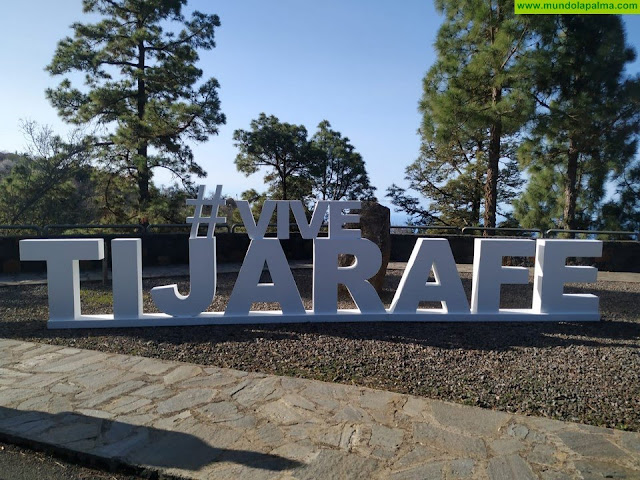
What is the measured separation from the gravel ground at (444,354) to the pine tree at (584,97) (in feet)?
18.6

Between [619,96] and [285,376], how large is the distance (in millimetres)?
10516

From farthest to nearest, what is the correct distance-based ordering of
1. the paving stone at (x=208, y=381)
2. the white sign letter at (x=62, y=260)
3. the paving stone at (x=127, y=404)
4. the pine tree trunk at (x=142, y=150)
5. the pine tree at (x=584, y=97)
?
1. the pine tree trunk at (x=142, y=150)
2. the pine tree at (x=584, y=97)
3. the white sign letter at (x=62, y=260)
4. the paving stone at (x=208, y=381)
5. the paving stone at (x=127, y=404)

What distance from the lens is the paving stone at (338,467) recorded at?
229 cm

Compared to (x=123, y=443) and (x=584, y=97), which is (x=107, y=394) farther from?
(x=584, y=97)

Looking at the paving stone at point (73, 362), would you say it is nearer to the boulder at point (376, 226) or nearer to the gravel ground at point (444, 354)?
the gravel ground at point (444, 354)

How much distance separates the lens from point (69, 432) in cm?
272

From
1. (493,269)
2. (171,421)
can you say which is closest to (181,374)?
(171,421)

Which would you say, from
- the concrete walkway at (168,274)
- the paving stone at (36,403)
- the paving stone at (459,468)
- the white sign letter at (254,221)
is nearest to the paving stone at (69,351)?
the paving stone at (36,403)

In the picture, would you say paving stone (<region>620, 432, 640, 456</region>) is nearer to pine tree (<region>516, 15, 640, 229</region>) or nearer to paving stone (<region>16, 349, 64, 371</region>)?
paving stone (<region>16, 349, 64, 371</region>)

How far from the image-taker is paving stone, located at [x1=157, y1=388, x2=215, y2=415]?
3029mm

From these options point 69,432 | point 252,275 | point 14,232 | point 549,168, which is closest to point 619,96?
point 549,168

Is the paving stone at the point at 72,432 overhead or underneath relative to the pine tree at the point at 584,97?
underneath

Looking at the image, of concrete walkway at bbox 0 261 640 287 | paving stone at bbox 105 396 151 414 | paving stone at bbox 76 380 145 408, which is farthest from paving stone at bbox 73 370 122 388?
concrete walkway at bbox 0 261 640 287

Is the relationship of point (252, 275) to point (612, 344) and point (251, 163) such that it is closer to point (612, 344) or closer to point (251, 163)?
point (612, 344)
